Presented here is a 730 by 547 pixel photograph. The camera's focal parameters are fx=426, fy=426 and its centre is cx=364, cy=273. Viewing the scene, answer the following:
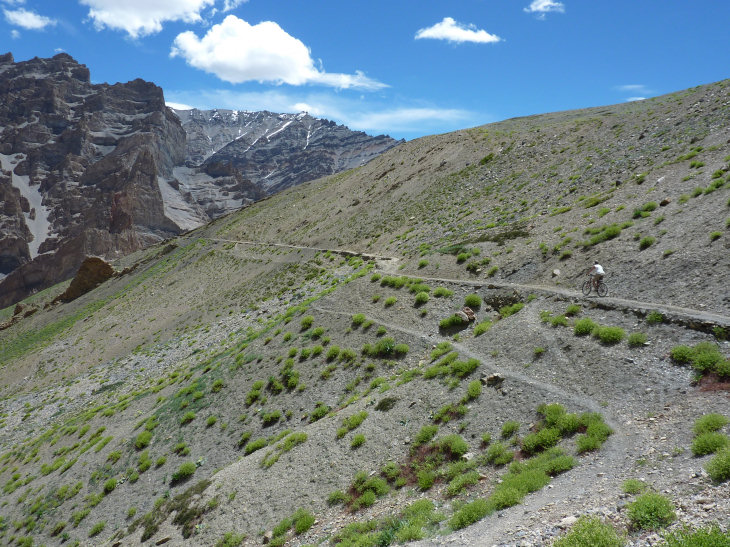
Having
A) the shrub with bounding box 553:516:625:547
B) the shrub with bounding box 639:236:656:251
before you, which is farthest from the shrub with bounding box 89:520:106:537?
the shrub with bounding box 639:236:656:251

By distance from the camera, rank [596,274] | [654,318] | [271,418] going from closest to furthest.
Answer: [654,318] → [596,274] → [271,418]

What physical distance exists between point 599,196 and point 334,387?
24116 millimetres

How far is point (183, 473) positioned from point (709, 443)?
21.2 m

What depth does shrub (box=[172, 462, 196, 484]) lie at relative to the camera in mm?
20953

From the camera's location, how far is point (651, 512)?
26.5 ft

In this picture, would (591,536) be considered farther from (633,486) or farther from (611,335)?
(611,335)

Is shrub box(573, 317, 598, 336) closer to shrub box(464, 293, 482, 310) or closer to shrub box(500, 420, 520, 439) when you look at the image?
shrub box(500, 420, 520, 439)

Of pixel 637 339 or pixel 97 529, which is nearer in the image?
pixel 637 339

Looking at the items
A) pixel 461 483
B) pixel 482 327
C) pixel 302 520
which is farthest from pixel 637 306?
pixel 302 520

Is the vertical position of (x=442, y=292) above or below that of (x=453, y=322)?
above

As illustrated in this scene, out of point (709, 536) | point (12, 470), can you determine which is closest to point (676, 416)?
point (709, 536)

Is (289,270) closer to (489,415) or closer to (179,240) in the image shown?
(489,415)

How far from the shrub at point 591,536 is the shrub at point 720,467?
246cm

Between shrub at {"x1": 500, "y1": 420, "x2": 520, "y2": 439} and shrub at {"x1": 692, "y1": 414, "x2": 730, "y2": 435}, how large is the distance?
4.64m
